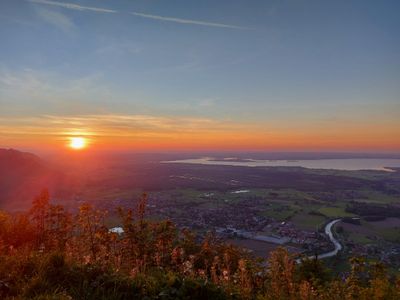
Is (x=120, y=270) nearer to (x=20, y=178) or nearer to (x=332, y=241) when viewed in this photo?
(x=332, y=241)

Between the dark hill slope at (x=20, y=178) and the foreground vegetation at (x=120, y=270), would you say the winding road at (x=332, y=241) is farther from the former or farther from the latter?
the dark hill slope at (x=20, y=178)

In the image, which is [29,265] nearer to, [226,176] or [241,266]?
[241,266]

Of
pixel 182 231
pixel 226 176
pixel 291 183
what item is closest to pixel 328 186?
pixel 291 183

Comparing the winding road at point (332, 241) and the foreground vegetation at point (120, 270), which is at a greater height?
the foreground vegetation at point (120, 270)

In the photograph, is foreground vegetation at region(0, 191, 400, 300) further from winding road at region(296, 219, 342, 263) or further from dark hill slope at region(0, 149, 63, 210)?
winding road at region(296, 219, 342, 263)

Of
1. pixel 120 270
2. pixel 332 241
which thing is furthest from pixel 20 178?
pixel 120 270

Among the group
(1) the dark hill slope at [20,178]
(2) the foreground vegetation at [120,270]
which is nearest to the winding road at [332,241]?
(2) the foreground vegetation at [120,270]

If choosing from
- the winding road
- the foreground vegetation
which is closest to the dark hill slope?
the foreground vegetation

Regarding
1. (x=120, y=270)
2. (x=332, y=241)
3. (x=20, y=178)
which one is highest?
(x=120, y=270)
